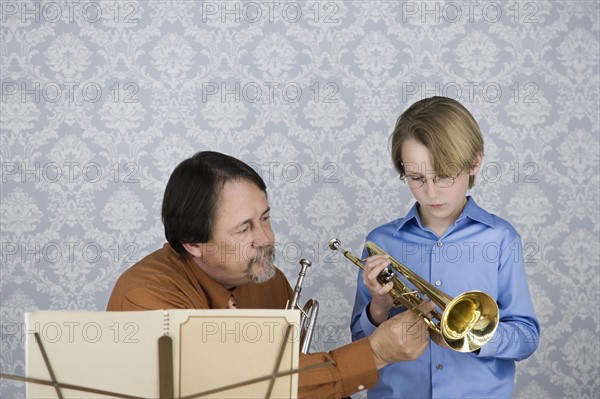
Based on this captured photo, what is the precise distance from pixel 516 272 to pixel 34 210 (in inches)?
80.3

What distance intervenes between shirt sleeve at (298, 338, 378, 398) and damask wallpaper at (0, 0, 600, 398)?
1.29 metres

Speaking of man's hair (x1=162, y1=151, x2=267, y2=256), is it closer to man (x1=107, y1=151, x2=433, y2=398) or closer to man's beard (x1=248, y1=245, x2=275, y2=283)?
man (x1=107, y1=151, x2=433, y2=398)

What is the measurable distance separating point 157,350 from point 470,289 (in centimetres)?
96

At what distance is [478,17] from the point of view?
3047mm

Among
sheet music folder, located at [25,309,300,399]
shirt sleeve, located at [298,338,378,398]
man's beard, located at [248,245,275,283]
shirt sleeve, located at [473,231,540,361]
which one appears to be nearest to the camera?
sheet music folder, located at [25,309,300,399]

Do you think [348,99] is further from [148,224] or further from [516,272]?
[516,272]

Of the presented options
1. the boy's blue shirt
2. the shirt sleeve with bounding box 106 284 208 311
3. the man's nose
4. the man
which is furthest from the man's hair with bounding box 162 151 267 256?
the boy's blue shirt

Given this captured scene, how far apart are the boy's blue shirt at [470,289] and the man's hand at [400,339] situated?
18cm

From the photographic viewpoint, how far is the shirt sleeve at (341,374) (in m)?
1.72

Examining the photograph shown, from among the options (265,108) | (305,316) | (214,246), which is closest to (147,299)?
(214,246)

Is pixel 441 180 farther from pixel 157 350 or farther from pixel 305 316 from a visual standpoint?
pixel 157 350

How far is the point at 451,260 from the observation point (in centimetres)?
202

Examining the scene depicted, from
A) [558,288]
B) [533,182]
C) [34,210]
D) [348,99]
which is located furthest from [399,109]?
[34,210]

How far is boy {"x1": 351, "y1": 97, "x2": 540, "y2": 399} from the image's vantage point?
1.92 m
